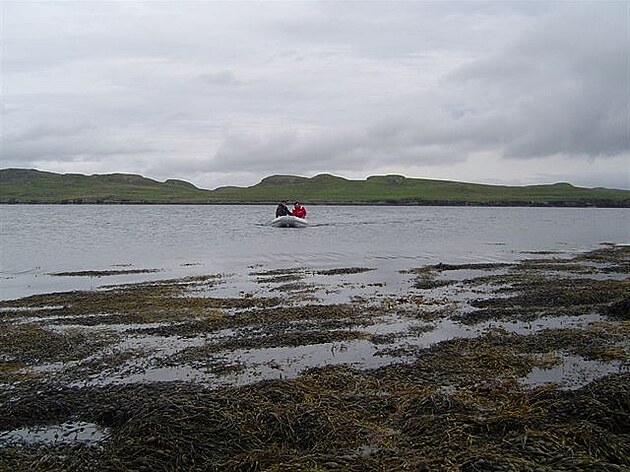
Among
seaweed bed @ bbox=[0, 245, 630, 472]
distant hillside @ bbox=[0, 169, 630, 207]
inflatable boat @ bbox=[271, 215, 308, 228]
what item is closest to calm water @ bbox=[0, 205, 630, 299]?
inflatable boat @ bbox=[271, 215, 308, 228]

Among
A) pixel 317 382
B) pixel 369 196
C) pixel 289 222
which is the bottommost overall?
pixel 317 382

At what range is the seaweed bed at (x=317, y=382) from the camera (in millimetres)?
7750

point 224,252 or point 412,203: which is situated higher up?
point 412,203

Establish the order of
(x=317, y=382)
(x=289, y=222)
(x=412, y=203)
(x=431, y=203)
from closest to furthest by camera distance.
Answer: (x=317, y=382) → (x=289, y=222) → (x=431, y=203) → (x=412, y=203)

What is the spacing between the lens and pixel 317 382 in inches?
428

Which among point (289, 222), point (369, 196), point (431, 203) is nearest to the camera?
point (289, 222)

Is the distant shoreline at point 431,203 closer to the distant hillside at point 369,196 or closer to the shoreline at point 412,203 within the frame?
the shoreline at point 412,203

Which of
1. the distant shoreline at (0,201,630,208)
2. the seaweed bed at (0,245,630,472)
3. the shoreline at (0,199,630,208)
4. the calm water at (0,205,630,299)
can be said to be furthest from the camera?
the shoreline at (0,199,630,208)

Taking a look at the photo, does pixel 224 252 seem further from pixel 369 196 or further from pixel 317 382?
pixel 369 196

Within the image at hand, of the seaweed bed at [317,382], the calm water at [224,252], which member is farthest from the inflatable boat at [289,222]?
the seaweed bed at [317,382]

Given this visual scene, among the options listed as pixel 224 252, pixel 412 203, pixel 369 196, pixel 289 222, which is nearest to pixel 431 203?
pixel 412 203

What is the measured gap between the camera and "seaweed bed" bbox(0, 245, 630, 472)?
7750 millimetres

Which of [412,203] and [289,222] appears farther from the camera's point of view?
[412,203]

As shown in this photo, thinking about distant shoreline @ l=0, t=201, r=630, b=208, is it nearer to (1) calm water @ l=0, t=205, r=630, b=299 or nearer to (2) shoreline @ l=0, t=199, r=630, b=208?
(2) shoreline @ l=0, t=199, r=630, b=208
